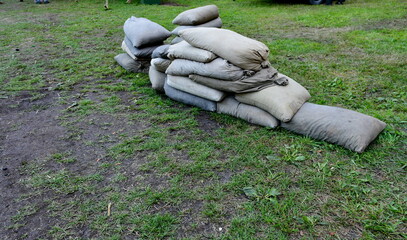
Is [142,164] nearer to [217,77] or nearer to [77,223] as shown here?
[77,223]

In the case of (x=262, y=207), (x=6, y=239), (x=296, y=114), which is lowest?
(x=6, y=239)

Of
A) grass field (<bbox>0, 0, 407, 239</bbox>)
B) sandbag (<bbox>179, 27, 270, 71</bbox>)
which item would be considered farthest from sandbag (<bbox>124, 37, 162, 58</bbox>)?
sandbag (<bbox>179, 27, 270, 71</bbox>)

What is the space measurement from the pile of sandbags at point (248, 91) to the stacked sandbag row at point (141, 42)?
0.85m

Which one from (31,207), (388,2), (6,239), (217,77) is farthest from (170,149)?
(388,2)

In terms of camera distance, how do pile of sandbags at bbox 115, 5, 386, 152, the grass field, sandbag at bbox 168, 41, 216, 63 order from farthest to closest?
sandbag at bbox 168, 41, 216, 63, pile of sandbags at bbox 115, 5, 386, 152, the grass field

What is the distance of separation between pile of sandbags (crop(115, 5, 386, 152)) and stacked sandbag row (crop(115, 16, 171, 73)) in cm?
85

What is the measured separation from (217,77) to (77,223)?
1785 millimetres

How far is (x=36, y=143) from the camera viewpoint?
112 inches

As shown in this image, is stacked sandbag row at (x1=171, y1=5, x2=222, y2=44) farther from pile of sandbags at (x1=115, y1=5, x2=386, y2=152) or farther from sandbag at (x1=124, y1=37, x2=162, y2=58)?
pile of sandbags at (x1=115, y1=5, x2=386, y2=152)

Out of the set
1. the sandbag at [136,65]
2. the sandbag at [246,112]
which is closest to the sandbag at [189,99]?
the sandbag at [246,112]

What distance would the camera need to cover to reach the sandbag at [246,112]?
115 inches

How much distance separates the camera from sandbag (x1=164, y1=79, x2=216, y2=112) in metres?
3.31

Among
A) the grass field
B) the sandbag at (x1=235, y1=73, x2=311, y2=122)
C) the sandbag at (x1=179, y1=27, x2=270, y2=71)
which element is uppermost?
the sandbag at (x1=179, y1=27, x2=270, y2=71)

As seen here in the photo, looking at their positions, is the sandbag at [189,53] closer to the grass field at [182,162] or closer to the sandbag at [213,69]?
the sandbag at [213,69]
